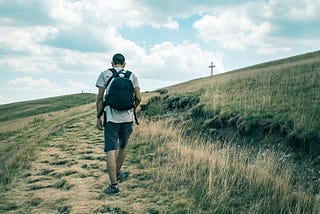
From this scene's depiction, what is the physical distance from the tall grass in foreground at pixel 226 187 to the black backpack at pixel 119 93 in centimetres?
174

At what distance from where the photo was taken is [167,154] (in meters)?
8.33

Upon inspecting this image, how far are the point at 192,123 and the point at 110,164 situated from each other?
6.95 meters

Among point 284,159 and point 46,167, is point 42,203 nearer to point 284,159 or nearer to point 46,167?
point 46,167

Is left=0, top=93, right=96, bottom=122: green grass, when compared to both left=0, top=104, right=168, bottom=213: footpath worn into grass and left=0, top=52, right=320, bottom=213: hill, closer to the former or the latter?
left=0, top=52, right=320, bottom=213: hill

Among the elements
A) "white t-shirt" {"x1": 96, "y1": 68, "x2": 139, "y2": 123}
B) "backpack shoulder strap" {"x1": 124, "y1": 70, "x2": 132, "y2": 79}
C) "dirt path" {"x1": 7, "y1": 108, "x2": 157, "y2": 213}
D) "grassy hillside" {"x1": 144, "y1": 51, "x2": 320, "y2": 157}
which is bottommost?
"dirt path" {"x1": 7, "y1": 108, "x2": 157, "y2": 213}

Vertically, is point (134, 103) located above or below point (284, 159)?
above

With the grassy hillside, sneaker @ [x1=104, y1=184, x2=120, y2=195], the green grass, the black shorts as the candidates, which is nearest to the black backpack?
the black shorts

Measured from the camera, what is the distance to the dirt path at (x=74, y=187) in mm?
5305

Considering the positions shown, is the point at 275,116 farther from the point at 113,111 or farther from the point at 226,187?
the point at 113,111

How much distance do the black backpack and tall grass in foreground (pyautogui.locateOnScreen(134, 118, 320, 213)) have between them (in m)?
1.74

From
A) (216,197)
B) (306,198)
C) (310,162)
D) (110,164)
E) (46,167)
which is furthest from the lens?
(46,167)

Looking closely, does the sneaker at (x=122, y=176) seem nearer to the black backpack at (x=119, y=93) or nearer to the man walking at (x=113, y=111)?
the man walking at (x=113, y=111)

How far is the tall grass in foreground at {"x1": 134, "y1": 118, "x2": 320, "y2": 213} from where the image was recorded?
502 cm

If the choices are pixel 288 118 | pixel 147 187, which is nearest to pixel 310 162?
pixel 288 118
